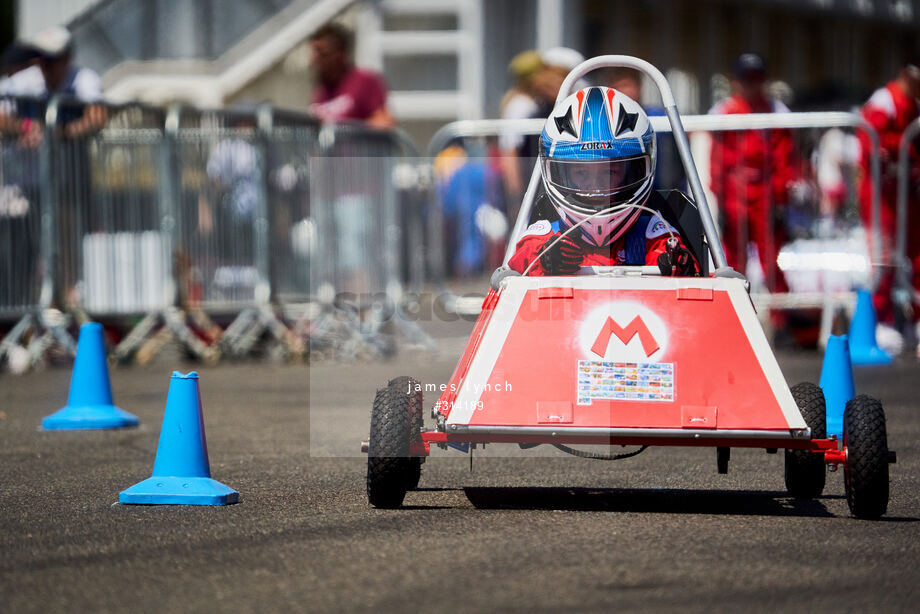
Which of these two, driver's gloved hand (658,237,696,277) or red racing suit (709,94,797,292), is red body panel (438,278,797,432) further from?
red racing suit (709,94,797,292)

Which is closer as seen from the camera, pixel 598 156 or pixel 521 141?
pixel 598 156

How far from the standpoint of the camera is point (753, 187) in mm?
14656

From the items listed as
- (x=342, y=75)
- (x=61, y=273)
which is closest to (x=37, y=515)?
(x=61, y=273)

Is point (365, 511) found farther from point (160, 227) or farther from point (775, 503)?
point (160, 227)

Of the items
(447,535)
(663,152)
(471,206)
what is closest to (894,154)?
(663,152)

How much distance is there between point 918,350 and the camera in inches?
564

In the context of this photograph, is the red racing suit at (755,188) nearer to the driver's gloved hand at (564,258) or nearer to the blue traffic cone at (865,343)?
the blue traffic cone at (865,343)

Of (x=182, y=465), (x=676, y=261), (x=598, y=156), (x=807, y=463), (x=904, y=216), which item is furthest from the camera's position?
(x=904, y=216)

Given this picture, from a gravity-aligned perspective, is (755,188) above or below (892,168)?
below

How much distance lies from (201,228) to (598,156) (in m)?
7.88

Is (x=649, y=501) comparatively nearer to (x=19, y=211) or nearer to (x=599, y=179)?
(x=599, y=179)

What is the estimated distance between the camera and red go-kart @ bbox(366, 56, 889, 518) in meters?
6.30

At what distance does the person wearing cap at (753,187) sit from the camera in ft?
47.8

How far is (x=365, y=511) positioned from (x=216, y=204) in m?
8.44
